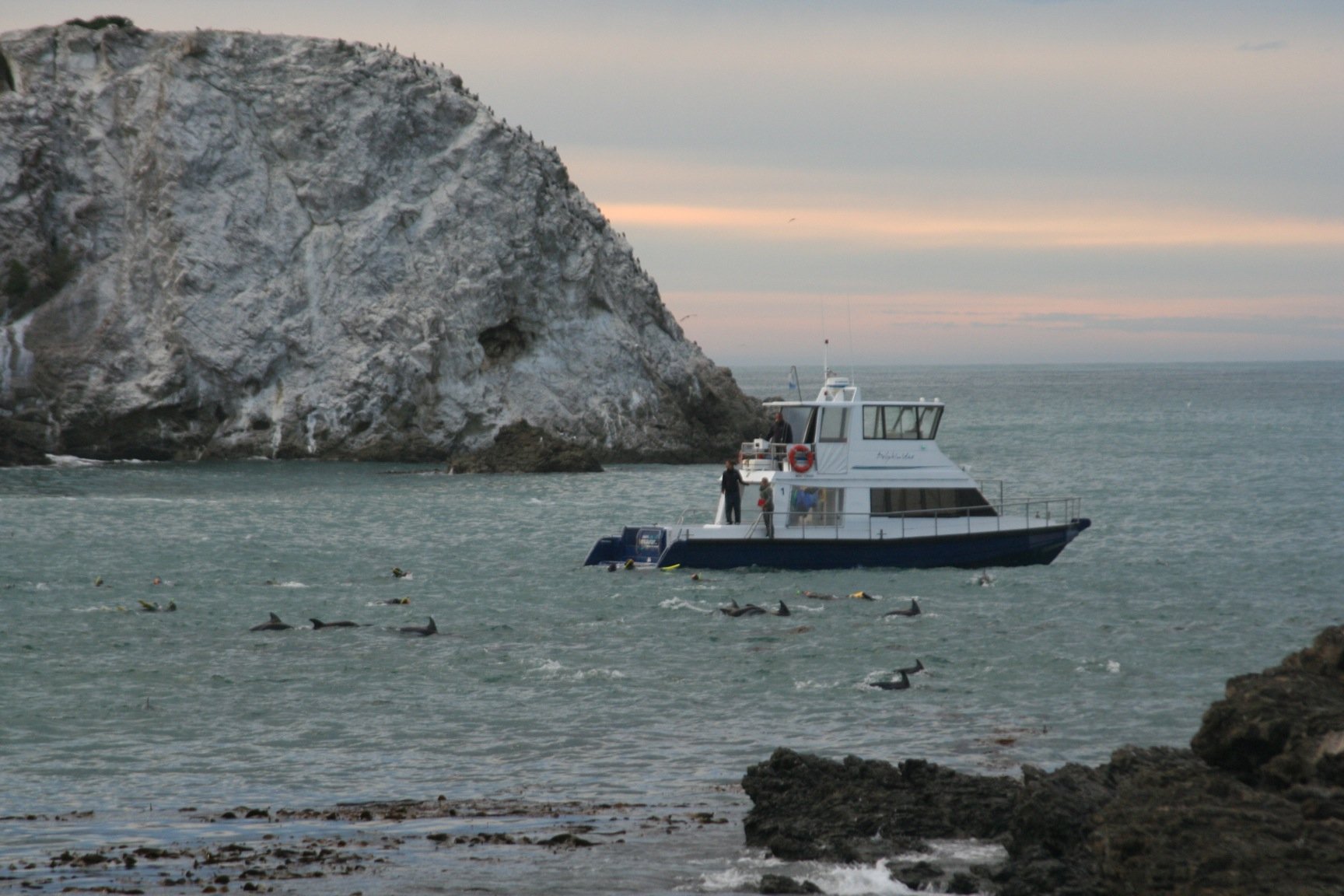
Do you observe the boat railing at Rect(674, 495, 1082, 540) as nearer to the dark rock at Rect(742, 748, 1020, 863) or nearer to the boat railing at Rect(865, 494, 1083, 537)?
the boat railing at Rect(865, 494, 1083, 537)

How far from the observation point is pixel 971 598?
3122cm

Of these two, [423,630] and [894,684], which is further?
[423,630]

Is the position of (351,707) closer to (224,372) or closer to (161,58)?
(224,372)

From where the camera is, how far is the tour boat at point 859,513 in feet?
115

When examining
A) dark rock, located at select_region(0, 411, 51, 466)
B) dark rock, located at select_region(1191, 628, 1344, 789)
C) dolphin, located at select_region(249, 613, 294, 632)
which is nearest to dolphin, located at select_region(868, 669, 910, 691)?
dark rock, located at select_region(1191, 628, 1344, 789)

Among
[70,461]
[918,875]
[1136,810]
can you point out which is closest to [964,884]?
[918,875]

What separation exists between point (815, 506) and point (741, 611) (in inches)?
281

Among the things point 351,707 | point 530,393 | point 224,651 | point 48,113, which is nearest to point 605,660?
point 351,707

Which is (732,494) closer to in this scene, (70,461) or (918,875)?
(918,875)

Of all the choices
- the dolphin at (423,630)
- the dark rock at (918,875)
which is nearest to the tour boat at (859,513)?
the dolphin at (423,630)

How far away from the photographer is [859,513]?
35438 mm

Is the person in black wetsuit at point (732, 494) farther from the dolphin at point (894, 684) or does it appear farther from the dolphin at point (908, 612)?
the dolphin at point (894, 684)

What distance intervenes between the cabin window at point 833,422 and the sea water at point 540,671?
137 inches

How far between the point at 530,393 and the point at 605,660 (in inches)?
1997
